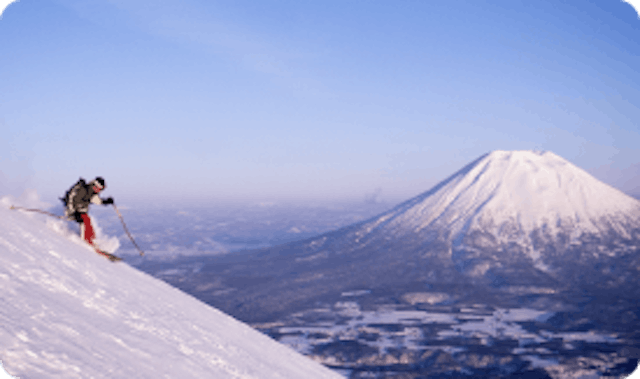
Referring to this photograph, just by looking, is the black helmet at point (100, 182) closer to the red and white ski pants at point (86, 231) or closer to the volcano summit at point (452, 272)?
the red and white ski pants at point (86, 231)

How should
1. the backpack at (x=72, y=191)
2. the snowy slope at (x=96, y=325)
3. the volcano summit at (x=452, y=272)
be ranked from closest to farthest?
1. the snowy slope at (x=96, y=325)
2. the backpack at (x=72, y=191)
3. the volcano summit at (x=452, y=272)

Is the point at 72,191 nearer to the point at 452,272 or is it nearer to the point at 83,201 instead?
the point at 83,201

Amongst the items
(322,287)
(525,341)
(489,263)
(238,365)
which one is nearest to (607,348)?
(525,341)

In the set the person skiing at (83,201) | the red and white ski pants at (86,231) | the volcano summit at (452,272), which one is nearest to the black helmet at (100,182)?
the person skiing at (83,201)

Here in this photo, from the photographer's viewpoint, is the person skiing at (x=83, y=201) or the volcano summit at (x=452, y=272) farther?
the volcano summit at (x=452, y=272)

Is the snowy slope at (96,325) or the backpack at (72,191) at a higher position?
the backpack at (72,191)

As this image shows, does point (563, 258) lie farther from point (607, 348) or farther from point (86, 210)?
point (86, 210)

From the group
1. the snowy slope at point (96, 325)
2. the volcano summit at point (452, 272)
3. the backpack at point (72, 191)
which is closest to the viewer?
the snowy slope at point (96, 325)
